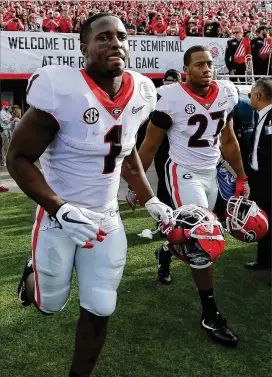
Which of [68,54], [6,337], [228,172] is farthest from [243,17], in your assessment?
[6,337]

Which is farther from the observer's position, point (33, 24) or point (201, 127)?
point (33, 24)

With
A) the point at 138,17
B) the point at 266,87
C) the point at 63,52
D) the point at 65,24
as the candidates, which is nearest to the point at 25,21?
the point at 65,24

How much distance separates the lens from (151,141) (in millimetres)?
3604

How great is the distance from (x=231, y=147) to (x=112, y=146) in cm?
159

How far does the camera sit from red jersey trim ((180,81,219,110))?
11.1ft

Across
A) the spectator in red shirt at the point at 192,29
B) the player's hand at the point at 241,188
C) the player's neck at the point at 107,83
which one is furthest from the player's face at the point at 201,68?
the spectator in red shirt at the point at 192,29

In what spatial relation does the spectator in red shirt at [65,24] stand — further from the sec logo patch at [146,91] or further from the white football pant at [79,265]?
the white football pant at [79,265]

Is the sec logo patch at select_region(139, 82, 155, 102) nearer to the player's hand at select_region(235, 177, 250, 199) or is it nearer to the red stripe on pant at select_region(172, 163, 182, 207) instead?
the red stripe on pant at select_region(172, 163, 182, 207)

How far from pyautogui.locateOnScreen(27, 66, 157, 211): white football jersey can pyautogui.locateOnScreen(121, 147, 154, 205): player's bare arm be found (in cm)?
24

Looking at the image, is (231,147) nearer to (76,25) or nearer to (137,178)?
(137,178)

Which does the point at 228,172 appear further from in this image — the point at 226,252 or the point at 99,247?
the point at 99,247

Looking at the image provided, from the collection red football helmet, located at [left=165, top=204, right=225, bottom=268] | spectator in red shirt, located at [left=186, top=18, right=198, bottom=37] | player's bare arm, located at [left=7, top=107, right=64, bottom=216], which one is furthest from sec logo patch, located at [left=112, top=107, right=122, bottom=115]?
spectator in red shirt, located at [left=186, top=18, right=198, bottom=37]

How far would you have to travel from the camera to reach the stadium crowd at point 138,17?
1139 centimetres

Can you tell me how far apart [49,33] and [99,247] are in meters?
9.30
